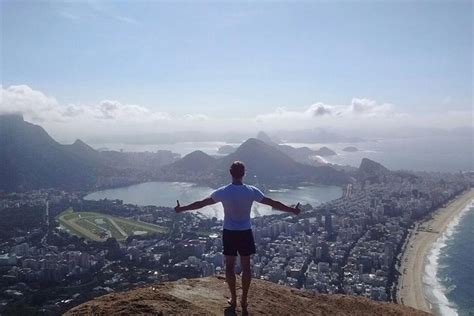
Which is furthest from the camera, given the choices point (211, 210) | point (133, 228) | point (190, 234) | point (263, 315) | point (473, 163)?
point (473, 163)

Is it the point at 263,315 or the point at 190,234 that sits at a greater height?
the point at 263,315

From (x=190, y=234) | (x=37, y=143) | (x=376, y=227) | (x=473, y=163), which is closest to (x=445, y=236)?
(x=376, y=227)

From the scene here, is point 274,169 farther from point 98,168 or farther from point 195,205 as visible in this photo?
point 195,205

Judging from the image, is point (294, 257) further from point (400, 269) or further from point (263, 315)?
point (263, 315)

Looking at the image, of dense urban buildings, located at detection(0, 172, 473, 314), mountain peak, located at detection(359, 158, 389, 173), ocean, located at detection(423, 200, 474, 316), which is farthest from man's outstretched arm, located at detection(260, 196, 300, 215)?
mountain peak, located at detection(359, 158, 389, 173)

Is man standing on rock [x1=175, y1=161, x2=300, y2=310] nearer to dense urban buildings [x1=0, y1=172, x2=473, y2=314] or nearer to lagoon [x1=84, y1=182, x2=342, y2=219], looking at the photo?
dense urban buildings [x1=0, y1=172, x2=473, y2=314]

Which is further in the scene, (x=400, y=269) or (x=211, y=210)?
(x=211, y=210)
